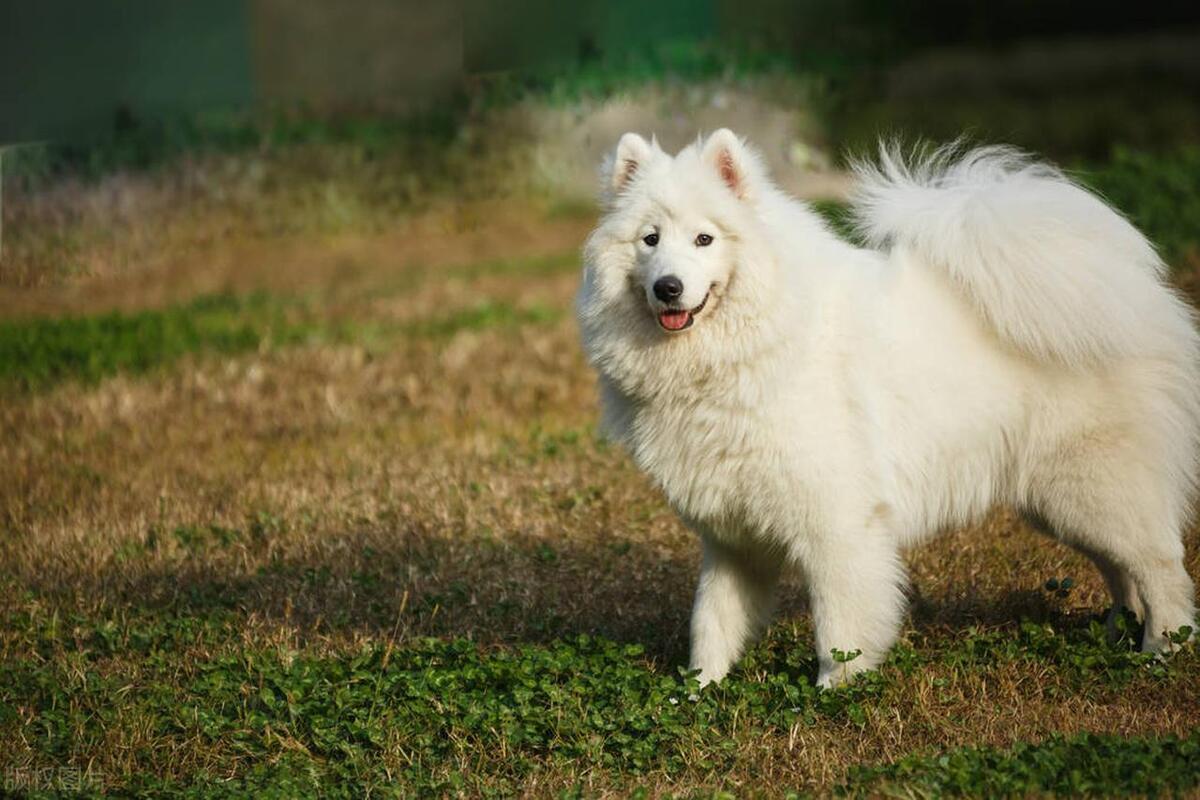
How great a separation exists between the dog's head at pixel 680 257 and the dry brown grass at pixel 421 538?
4.23 feet

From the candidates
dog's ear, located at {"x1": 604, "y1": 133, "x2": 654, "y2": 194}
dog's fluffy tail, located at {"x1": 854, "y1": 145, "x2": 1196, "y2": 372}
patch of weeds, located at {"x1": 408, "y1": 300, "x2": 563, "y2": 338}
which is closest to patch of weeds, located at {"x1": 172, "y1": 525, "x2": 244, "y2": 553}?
dog's ear, located at {"x1": 604, "y1": 133, "x2": 654, "y2": 194}

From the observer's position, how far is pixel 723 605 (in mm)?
Answer: 4680

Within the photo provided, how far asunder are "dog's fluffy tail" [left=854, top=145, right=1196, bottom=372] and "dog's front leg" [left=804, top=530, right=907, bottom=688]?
905mm

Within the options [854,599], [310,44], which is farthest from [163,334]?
[854,599]

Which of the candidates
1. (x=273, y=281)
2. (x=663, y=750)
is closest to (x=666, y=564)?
(x=663, y=750)

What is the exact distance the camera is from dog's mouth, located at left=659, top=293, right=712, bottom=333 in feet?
14.0

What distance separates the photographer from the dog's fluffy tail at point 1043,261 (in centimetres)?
453

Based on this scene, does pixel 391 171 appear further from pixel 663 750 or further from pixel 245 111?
pixel 663 750

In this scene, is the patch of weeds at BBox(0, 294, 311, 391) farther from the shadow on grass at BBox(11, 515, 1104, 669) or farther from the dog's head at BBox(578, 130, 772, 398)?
the dog's head at BBox(578, 130, 772, 398)

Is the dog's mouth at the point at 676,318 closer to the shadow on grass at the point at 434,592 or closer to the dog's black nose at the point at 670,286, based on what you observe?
the dog's black nose at the point at 670,286

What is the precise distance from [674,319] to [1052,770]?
173 cm

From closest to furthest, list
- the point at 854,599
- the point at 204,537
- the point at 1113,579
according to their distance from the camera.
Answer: the point at 854,599 → the point at 1113,579 → the point at 204,537

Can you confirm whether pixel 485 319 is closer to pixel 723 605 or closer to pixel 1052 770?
pixel 723 605

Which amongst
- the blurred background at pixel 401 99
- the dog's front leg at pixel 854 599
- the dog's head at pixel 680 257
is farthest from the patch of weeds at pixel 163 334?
the dog's front leg at pixel 854 599
